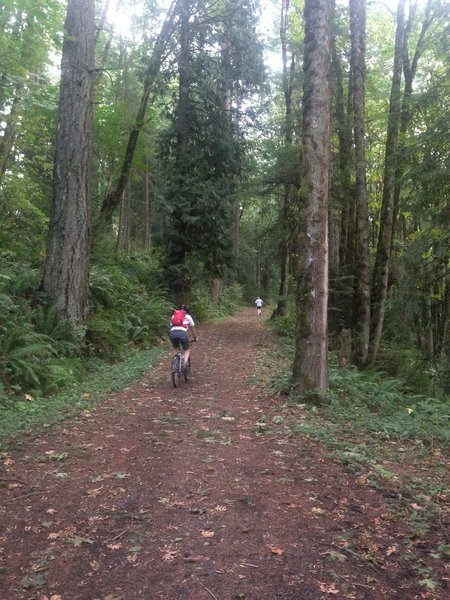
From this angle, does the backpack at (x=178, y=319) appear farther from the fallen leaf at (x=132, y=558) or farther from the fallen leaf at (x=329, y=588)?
the fallen leaf at (x=329, y=588)

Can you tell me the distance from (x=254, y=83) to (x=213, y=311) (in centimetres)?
1175

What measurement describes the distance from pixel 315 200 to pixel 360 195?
213 inches

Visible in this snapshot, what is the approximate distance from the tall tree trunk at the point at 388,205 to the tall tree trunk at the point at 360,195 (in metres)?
0.57

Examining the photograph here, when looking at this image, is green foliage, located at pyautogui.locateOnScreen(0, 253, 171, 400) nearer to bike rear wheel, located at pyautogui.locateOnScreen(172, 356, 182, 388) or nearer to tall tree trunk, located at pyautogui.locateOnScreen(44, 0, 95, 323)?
tall tree trunk, located at pyautogui.locateOnScreen(44, 0, 95, 323)

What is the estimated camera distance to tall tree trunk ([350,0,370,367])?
13094 mm

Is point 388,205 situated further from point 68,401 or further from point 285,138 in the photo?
point 68,401

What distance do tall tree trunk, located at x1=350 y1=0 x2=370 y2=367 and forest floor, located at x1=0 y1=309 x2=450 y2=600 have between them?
22.5 ft

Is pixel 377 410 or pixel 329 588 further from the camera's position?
pixel 377 410

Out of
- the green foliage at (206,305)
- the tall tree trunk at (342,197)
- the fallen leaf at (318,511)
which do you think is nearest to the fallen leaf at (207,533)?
the fallen leaf at (318,511)

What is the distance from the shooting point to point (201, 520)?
4250 mm

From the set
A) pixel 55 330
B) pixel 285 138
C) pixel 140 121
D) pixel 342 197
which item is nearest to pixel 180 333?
pixel 55 330

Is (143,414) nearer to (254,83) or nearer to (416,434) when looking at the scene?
(416,434)

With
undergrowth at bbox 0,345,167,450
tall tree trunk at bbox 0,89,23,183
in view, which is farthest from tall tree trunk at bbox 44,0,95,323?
tall tree trunk at bbox 0,89,23,183

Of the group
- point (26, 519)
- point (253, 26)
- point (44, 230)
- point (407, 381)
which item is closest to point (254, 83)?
point (253, 26)
